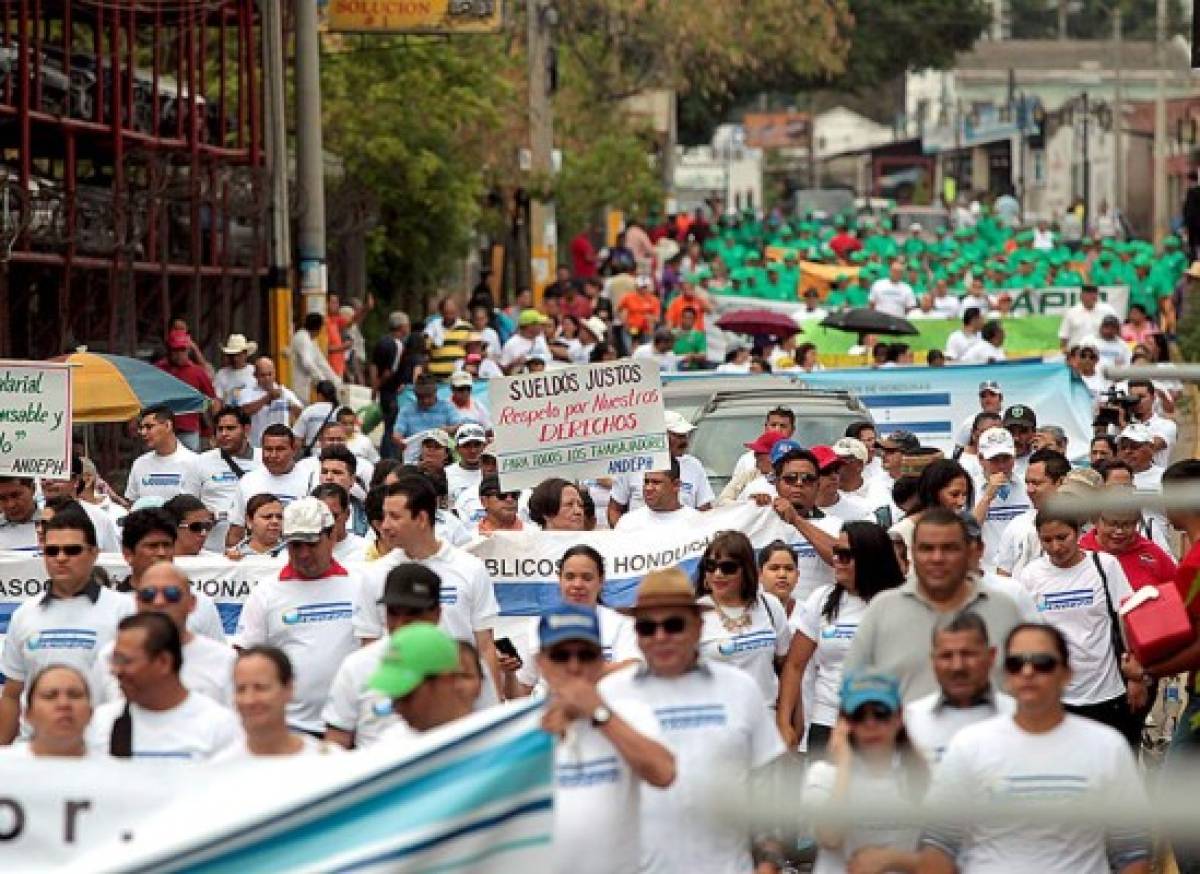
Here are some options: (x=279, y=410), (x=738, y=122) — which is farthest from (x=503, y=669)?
(x=738, y=122)

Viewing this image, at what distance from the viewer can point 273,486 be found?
15.6 meters

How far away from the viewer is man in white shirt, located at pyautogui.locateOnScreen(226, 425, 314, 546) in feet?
51.0

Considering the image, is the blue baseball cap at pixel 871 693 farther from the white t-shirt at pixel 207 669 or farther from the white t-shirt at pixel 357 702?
the white t-shirt at pixel 207 669

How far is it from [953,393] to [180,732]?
15.8 meters

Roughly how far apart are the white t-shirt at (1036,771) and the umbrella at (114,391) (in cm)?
1074

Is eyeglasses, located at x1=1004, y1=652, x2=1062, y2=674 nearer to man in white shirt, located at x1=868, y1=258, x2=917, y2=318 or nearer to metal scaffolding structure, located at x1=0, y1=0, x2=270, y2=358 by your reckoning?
metal scaffolding structure, located at x1=0, y1=0, x2=270, y2=358

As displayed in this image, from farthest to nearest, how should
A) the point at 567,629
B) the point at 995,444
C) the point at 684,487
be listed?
the point at 684,487 < the point at 995,444 < the point at 567,629

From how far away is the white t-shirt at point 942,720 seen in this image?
8461 millimetres


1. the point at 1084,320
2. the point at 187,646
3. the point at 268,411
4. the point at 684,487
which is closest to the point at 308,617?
the point at 187,646

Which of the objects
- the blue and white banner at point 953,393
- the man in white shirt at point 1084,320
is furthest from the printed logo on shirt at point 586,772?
the man in white shirt at point 1084,320

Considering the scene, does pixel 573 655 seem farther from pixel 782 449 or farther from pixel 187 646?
pixel 782 449

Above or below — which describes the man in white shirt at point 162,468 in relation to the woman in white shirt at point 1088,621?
above

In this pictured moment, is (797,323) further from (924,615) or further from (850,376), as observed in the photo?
(924,615)

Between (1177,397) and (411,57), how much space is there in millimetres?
9958
